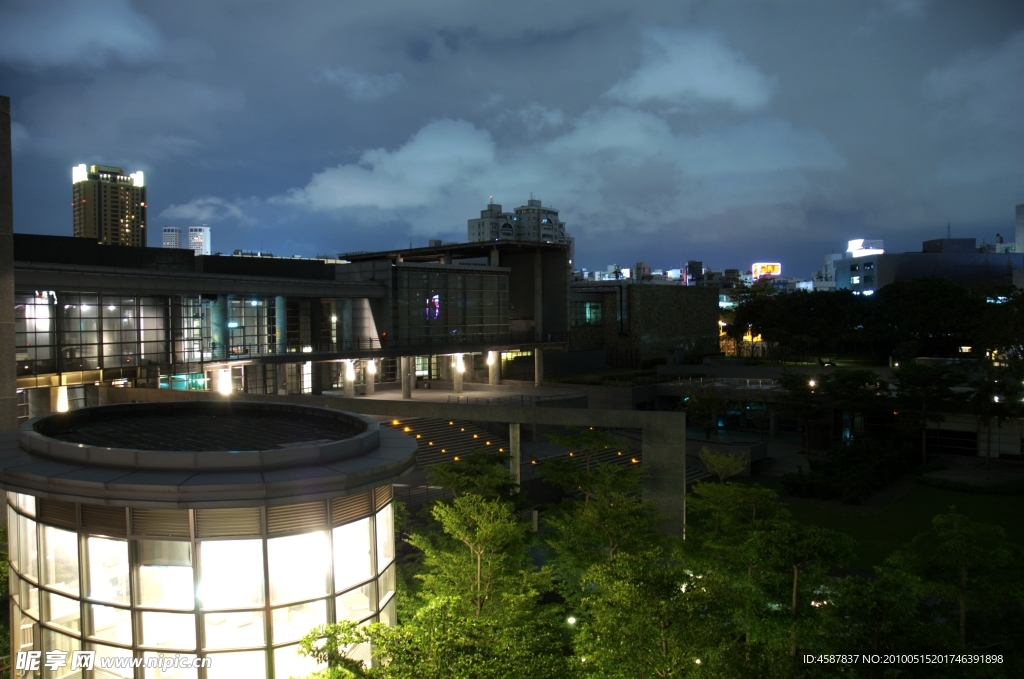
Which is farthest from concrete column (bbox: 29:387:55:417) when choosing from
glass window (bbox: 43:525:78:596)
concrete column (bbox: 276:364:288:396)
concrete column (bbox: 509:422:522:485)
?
glass window (bbox: 43:525:78:596)

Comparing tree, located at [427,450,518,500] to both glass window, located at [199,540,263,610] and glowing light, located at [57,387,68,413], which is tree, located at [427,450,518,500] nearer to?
glass window, located at [199,540,263,610]

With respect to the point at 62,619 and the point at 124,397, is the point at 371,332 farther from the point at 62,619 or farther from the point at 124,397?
the point at 62,619

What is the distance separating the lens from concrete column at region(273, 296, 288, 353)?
141ft

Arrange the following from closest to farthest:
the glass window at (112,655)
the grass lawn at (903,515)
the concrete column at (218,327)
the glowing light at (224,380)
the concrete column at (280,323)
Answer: the glass window at (112,655) → the grass lawn at (903,515) → the glowing light at (224,380) → the concrete column at (218,327) → the concrete column at (280,323)

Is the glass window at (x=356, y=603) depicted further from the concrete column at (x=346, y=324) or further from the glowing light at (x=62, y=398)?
the concrete column at (x=346, y=324)

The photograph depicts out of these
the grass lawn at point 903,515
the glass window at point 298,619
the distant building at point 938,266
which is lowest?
the grass lawn at point 903,515

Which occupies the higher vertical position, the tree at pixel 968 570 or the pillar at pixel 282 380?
the pillar at pixel 282 380

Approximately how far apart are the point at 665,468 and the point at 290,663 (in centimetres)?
1120

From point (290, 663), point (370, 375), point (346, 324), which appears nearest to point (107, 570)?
point (290, 663)

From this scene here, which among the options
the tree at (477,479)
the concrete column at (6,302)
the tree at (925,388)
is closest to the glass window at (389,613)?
the tree at (477,479)

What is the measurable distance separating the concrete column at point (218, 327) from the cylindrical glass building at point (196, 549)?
28.6 m

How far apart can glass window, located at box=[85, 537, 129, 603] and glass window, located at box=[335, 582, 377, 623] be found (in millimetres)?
2894

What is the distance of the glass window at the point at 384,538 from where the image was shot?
11438 mm

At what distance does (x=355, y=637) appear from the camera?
32.4 feet
